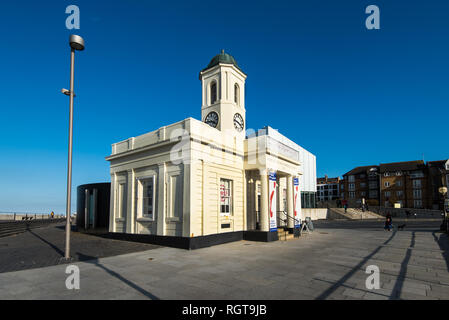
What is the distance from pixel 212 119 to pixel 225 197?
5.68m

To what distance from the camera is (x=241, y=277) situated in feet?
23.6

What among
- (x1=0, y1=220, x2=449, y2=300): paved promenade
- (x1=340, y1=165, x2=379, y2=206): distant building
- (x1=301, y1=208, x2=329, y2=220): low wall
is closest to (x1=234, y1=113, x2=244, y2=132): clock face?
(x1=0, y1=220, x2=449, y2=300): paved promenade

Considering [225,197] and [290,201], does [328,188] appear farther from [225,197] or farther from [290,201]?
[225,197]

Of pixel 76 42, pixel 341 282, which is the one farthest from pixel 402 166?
pixel 76 42

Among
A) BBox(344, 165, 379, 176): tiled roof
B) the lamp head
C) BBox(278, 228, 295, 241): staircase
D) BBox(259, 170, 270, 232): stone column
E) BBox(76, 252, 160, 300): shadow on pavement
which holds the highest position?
the lamp head

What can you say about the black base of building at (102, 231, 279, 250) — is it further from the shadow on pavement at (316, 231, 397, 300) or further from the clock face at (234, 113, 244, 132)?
the clock face at (234, 113, 244, 132)

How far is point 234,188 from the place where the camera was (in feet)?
51.2

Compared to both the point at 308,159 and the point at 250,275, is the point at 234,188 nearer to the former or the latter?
the point at 250,275

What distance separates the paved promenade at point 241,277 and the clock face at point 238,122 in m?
9.48

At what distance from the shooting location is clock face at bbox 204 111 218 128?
17.6m

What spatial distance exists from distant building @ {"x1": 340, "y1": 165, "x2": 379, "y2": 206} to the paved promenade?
72.3 m

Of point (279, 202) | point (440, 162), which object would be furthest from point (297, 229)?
point (440, 162)

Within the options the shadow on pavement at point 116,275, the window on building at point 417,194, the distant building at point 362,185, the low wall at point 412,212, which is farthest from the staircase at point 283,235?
the window on building at point 417,194

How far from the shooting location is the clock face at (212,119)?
17594mm
